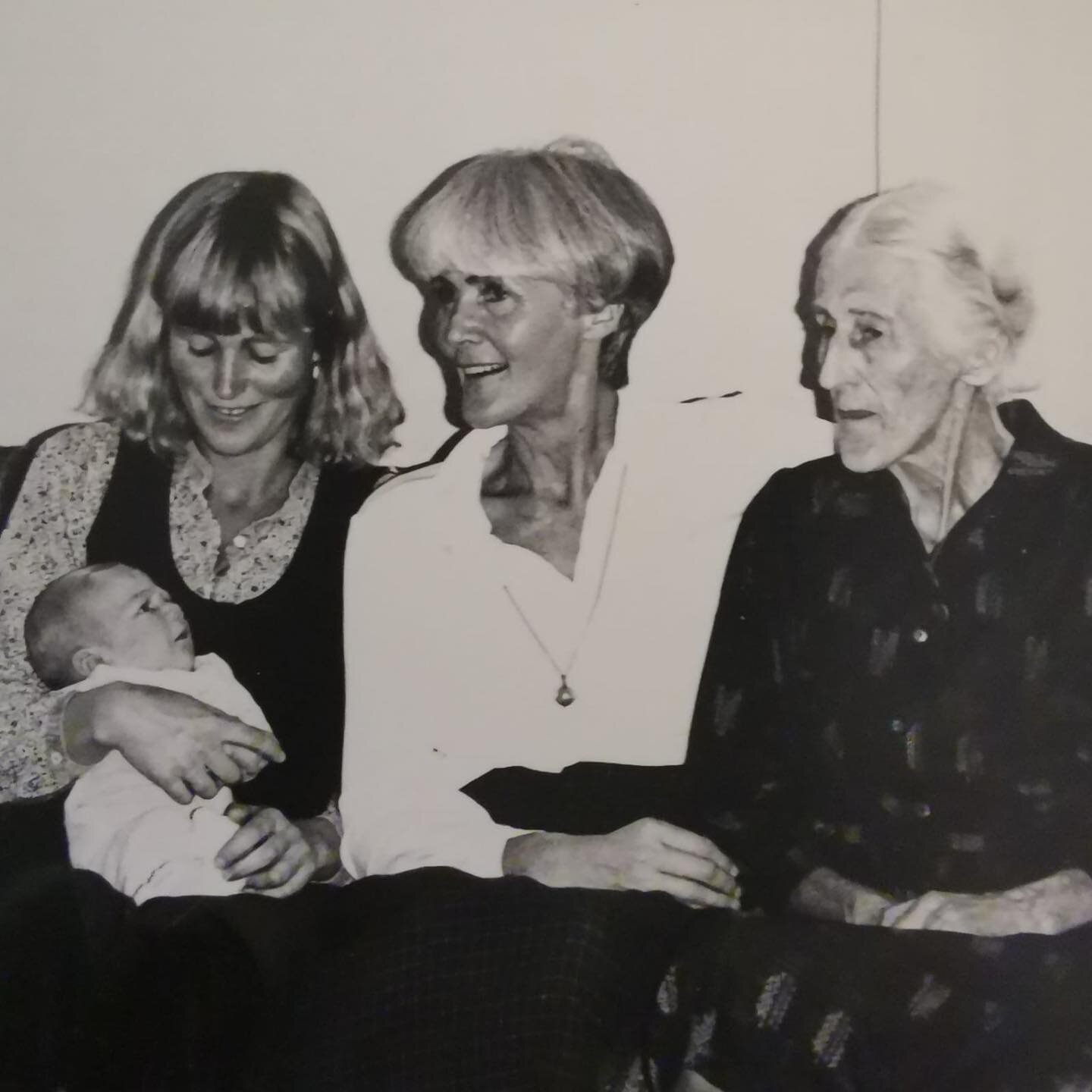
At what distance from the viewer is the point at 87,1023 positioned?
1.02 metres

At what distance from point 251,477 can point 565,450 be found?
305 mm

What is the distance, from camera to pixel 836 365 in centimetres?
105

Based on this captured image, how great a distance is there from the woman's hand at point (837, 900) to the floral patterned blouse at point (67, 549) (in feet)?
1.85

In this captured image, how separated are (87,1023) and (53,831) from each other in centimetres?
17

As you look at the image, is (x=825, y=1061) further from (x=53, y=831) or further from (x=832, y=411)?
(x=53, y=831)

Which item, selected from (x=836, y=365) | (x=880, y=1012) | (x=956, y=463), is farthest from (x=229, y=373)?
(x=880, y=1012)

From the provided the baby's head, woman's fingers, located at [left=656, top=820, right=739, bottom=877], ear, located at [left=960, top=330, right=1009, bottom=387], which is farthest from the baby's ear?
ear, located at [left=960, top=330, right=1009, bottom=387]

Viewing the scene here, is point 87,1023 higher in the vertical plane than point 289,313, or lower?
lower

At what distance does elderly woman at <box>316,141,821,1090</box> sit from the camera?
3.43ft

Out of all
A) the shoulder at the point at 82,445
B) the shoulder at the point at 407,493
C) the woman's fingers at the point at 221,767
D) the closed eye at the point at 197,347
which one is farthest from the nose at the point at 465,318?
the woman's fingers at the point at 221,767

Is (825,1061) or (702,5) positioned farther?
(702,5)

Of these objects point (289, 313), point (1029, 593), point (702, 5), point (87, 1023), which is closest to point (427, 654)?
point (289, 313)

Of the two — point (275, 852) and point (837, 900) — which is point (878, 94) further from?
point (275, 852)

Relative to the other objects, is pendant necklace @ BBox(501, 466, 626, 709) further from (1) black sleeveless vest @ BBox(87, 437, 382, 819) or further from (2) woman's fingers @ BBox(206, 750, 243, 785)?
(2) woman's fingers @ BBox(206, 750, 243, 785)
